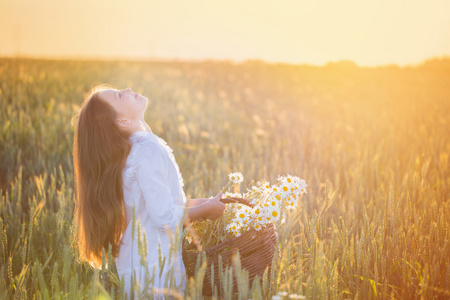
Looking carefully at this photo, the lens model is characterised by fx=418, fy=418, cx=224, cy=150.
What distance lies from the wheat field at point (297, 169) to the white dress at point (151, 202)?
0.60 feet

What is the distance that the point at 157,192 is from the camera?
2.14 meters

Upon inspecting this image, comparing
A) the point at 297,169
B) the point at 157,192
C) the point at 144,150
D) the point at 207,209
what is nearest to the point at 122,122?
the point at 144,150

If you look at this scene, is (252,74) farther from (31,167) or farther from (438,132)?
(31,167)

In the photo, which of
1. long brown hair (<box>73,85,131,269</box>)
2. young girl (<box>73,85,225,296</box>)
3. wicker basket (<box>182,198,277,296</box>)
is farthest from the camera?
long brown hair (<box>73,85,131,269</box>)

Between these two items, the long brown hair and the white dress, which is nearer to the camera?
the white dress

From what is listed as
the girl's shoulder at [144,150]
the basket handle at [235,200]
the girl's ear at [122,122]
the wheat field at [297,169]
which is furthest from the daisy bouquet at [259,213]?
the girl's ear at [122,122]

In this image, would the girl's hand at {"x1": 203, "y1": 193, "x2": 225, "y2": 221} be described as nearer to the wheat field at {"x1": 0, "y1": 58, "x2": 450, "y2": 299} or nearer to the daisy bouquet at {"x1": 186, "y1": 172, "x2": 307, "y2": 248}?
the daisy bouquet at {"x1": 186, "y1": 172, "x2": 307, "y2": 248}

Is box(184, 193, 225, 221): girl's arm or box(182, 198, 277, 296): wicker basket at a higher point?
box(184, 193, 225, 221): girl's arm

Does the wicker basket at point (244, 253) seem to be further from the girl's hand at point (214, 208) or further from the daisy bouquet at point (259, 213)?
the girl's hand at point (214, 208)

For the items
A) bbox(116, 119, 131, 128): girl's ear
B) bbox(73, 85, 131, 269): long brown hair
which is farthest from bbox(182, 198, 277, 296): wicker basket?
bbox(116, 119, 131, 128): girl's ear

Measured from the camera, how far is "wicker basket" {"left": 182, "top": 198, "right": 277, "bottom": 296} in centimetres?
207

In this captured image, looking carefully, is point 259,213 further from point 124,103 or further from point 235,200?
point 124,103

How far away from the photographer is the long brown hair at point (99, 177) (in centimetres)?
232

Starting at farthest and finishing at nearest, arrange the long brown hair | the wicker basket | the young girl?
1. the long brown hair
2. the young girl
3. the wicker basket
